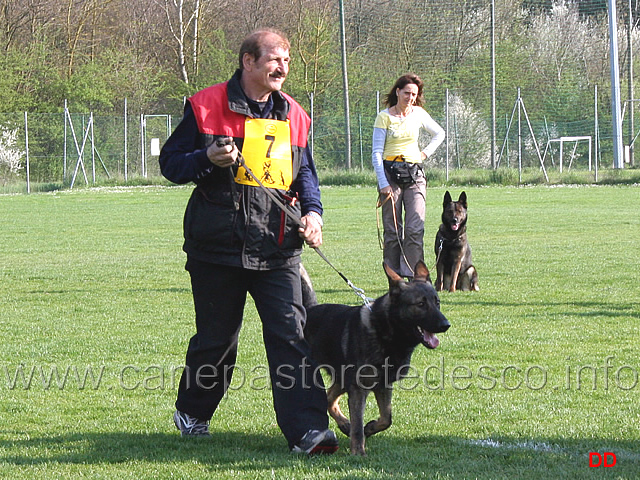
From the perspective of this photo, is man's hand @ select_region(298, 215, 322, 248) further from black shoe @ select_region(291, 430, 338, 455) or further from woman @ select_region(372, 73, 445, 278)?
woman @ select_region(372, 73, 445, 278)

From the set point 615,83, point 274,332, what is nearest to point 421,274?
point 274,332

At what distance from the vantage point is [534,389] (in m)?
5.43

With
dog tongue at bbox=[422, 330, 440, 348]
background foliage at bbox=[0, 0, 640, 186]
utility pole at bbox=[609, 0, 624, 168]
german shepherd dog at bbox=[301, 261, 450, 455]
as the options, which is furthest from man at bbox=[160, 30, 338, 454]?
background foliage at bbox=[0, 0, 640, 186]

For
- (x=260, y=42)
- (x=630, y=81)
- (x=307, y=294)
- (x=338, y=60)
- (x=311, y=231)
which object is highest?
(x=338, y=60)

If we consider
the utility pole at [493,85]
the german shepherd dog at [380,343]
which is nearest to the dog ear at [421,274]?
the german shepherd dog at [380,343]

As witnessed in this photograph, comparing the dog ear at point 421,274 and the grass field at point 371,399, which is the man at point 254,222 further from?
the dog ear at point 421,274

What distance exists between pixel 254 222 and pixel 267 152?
0.35 meters

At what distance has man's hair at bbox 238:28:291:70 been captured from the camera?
4125 millimetres

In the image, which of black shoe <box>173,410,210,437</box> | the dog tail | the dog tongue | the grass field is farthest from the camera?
the dog tail

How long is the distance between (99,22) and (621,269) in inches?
1550

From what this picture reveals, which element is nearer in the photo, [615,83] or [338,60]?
[615,83]

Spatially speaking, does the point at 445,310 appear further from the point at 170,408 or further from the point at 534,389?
the point at 170,408

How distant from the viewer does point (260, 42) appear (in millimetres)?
4129

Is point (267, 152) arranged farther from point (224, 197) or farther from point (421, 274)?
point (421, 274)
